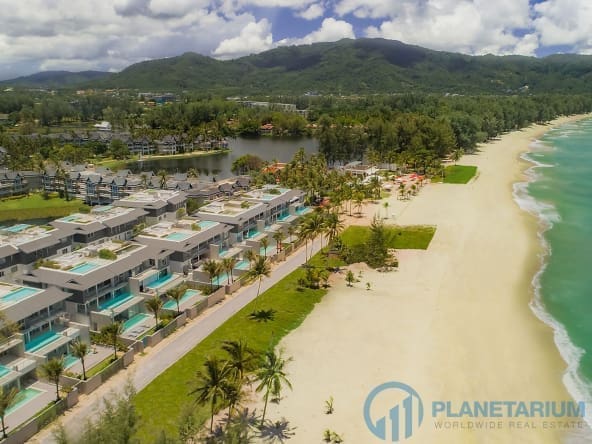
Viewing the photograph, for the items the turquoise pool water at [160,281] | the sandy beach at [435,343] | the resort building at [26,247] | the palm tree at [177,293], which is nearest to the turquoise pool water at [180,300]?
the palm tree at [177,293]

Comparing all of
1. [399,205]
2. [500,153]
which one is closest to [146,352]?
[399,205]

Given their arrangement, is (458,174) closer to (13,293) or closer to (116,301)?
(116,301)

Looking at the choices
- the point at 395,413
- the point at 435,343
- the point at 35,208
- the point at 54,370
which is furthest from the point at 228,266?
the point at 35,208

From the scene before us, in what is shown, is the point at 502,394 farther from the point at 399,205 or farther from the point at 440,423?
the point at 399,205

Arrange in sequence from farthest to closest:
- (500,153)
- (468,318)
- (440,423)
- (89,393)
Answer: (500,153), (468,318), (89,393), (440,423)

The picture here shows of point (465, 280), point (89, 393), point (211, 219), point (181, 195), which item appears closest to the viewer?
point (89, 393)

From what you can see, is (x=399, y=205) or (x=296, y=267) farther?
(x=399, y=205)

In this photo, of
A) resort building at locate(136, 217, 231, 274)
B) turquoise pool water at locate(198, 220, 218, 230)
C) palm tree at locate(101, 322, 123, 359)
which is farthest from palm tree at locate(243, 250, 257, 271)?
palm tree at locate(101, 322, 123, 359)
